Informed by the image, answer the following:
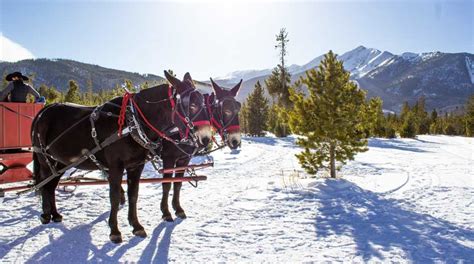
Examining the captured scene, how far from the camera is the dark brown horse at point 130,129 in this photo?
16.1 ft

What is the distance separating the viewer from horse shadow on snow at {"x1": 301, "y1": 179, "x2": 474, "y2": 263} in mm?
4570

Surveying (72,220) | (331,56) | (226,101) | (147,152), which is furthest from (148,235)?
(331,56)

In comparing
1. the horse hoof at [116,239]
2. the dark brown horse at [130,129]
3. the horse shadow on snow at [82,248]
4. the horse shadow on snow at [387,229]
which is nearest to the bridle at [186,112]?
the dark brown horse at [130,129]

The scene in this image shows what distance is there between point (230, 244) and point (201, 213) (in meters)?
1.84

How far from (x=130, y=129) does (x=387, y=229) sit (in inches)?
175

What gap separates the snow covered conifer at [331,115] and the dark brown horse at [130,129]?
21.2ft

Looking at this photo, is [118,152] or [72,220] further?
[72,220]

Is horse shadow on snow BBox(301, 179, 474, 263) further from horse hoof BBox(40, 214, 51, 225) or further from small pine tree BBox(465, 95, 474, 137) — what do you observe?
small pine tree BBox(465, 95, 474, 137)

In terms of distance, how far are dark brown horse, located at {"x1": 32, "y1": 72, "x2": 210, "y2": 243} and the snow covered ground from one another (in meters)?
0.73

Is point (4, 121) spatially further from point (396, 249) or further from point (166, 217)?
point (396, 249)

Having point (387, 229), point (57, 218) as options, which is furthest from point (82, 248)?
point (387, 229)

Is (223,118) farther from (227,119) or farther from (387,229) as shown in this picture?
(387,229)

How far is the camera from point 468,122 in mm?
50750

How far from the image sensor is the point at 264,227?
5730 millimetres
